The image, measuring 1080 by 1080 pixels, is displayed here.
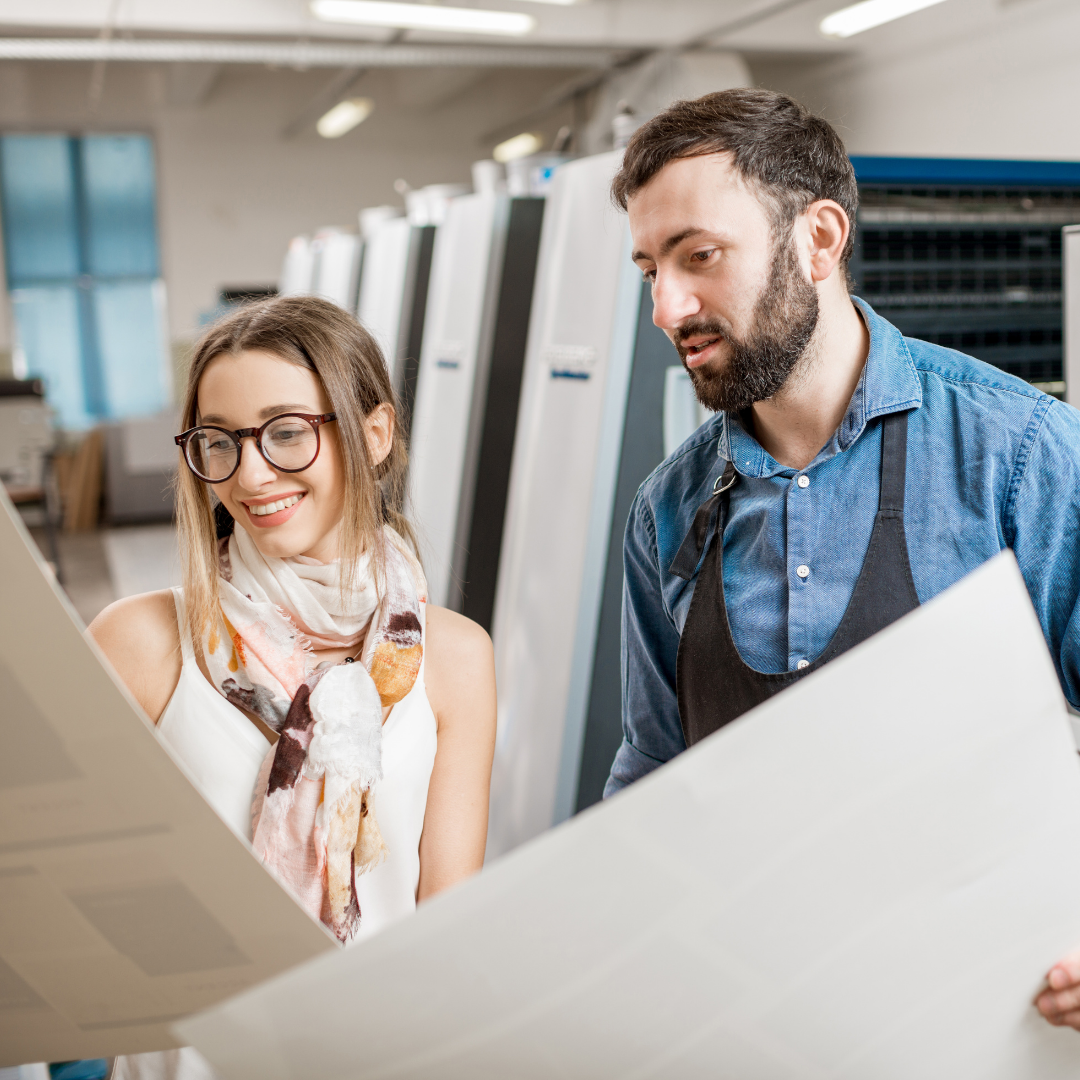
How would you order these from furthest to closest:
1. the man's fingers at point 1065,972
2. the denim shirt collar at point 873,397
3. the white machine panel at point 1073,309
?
1. the white machine panel at point 1073,309
2. the denim shirt collar at point 873,397
3. the man's fingers at point 1065,972

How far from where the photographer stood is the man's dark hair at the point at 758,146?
1.03 meters

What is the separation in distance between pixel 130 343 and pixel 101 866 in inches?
461

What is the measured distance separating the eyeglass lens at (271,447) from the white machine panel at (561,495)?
1.48 m

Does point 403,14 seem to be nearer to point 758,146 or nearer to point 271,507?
point 758,146

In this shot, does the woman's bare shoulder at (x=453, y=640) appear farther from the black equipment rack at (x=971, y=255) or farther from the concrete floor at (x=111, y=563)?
the concrete floor at (x=111, y=563)

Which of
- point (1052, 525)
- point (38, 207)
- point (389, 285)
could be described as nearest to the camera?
point (1052, 525)

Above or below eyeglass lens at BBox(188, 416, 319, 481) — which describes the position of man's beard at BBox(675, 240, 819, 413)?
above

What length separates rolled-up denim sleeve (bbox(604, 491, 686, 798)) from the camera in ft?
4.05

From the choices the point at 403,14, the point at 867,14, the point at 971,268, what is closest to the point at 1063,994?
the point at 971,268

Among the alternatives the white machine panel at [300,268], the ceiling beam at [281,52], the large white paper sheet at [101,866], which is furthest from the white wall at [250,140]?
the large white paper sheet at [101,866]

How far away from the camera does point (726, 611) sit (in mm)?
1119

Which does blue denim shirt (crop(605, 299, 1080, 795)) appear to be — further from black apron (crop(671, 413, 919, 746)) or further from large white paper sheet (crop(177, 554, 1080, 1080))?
large white paper sheet (crop(177, 554, 1080, 1080))

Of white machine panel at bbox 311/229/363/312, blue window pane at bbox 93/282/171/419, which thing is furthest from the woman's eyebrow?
blue window pane at bbox 93/282/171/419

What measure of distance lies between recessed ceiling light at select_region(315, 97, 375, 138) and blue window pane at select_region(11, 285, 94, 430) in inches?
121
